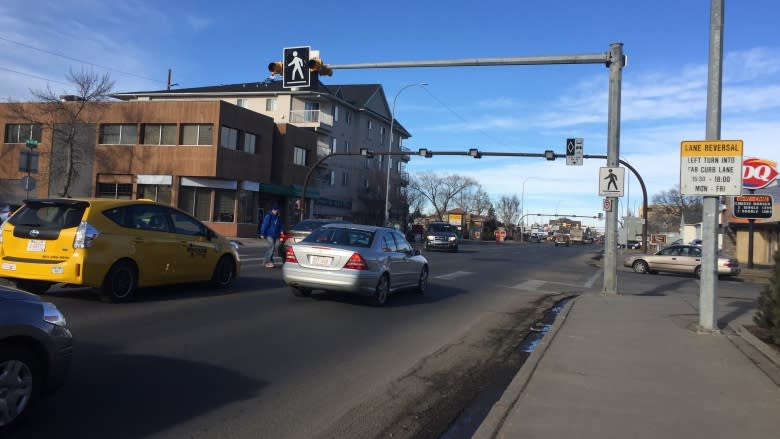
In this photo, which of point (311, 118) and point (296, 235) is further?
point (311, 118)

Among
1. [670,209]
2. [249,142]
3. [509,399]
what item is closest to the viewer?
[509,399]

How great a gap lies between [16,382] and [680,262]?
85.4 feet

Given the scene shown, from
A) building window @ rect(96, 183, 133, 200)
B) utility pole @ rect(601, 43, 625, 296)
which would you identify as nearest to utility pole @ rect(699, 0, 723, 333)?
utility pole @ rect(601, 43, 625, 296)

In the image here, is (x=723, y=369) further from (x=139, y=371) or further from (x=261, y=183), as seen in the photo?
(x=261, y=183)

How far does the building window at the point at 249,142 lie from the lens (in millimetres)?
40812

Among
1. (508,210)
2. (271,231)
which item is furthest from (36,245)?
(508,210)

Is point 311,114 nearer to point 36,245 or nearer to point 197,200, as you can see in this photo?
point 197,200

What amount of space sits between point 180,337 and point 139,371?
1478 millimetres

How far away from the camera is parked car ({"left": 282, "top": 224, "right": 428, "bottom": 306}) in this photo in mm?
10289

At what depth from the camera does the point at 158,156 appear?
3909 centimetres

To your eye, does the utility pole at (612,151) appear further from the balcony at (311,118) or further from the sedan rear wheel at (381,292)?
the balcony at (311,118)

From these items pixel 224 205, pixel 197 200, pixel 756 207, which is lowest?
pixel 224 205

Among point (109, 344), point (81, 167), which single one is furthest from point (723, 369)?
point (81, 167)

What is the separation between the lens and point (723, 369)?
666cm
